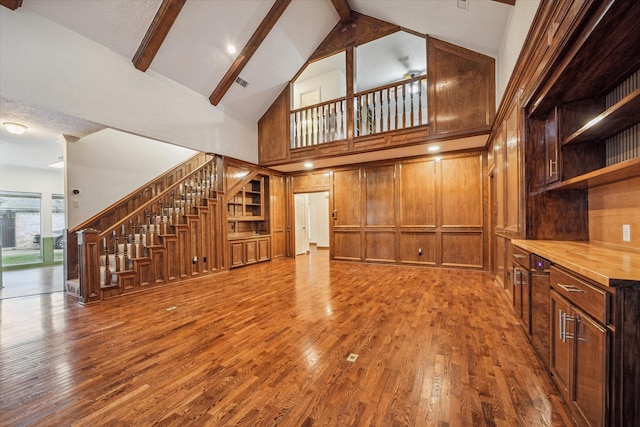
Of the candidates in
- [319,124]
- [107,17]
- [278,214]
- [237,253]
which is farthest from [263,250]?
[107,17]

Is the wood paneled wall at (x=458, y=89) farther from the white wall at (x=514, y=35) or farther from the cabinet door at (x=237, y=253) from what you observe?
the cabinet door at (x=237, y=253)

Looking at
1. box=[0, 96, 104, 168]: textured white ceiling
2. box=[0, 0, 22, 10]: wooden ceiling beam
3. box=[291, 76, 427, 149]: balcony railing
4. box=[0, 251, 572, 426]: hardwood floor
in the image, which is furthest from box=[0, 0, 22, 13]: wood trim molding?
box=[291, 76, 427, 149]: balcony railing

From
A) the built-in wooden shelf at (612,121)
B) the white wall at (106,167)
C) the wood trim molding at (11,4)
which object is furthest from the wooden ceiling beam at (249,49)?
the built-in wooden shelf at (612,121)

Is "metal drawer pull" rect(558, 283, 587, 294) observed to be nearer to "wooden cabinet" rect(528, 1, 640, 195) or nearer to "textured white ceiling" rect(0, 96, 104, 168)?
"wooden cabinet" rect(528, 1, 640, 195)

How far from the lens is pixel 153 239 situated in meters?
4.39

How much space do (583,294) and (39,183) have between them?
34.2 ft

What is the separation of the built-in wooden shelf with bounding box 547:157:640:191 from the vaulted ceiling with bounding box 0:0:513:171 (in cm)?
208

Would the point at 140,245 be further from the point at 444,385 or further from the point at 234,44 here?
the point at 444,385

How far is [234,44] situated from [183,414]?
5319 mm

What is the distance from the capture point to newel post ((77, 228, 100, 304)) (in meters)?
3.57

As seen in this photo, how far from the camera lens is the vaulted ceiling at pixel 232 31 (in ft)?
11.2

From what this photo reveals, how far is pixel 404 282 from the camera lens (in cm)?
443

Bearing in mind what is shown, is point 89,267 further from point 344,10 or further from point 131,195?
A: point 344,10

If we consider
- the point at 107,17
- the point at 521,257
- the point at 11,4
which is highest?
the point at 107,17
